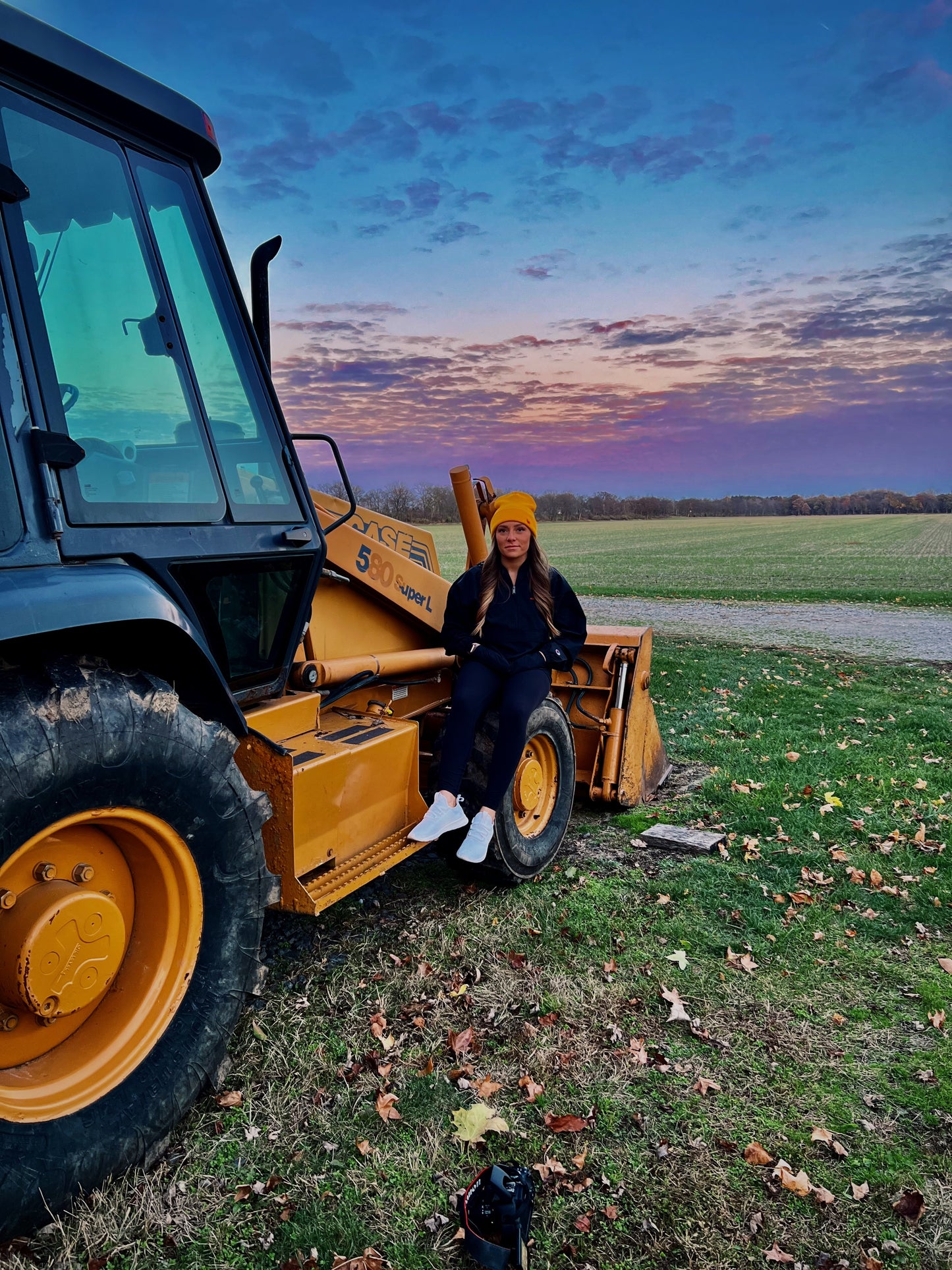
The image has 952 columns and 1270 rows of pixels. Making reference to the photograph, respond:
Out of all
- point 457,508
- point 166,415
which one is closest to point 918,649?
point 457,508

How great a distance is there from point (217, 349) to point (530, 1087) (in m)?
2.85

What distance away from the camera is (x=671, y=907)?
4508mm

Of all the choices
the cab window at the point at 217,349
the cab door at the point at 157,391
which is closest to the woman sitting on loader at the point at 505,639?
the cab door at the point at 157,391

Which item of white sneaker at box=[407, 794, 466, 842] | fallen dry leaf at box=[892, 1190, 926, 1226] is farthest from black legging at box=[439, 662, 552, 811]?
fallen dry leaf at box=[892, 1190, 926, 1226]

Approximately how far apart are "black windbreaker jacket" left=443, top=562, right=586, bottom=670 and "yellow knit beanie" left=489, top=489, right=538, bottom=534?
0.25 metres

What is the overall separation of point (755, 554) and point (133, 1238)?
4011 cm

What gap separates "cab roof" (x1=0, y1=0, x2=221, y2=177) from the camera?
2389mm

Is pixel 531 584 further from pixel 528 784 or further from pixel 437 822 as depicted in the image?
pixel 437 822

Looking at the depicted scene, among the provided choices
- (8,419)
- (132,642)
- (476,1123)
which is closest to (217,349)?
(8,419)

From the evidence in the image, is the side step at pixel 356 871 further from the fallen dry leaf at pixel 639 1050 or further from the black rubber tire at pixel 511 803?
the fallen dry leaf at pixel 639 1050

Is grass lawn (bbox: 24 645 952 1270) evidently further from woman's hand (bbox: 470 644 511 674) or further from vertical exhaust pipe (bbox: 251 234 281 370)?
vertical exhaust pipe (bbox: 251 234 281 370)

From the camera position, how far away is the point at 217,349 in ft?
10.2

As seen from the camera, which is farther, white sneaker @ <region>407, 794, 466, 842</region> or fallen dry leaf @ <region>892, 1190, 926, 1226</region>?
white sneaker @ <region>407, 794, 466, 842</region>

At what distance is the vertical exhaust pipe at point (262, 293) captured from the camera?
327cm
